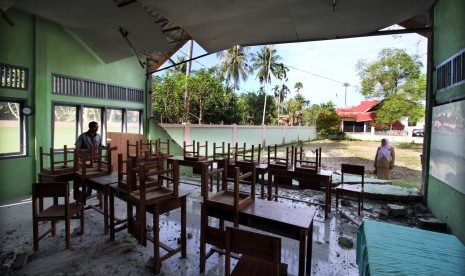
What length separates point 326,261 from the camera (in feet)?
9.86

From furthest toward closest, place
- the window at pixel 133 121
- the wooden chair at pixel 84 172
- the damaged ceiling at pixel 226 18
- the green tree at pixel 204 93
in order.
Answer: the green tree at pixel 204 93 → the window at pixel 133 121 → the damaged ceiling at pixel 226 18 → the wooden chair at pixel 84 172

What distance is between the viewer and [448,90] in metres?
3.92

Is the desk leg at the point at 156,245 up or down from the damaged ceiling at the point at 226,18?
down

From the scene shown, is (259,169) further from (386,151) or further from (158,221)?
(386,151)

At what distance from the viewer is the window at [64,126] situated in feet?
19.4

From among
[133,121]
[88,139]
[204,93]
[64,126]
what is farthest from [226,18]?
[204,93]

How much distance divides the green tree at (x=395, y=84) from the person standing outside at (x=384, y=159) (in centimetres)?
1020

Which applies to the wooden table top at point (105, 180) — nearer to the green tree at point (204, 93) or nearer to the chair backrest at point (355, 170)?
the chair backrest at point (355, 170)

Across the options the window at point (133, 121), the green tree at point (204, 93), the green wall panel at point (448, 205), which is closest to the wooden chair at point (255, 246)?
the green wall panel at point (448, 205)

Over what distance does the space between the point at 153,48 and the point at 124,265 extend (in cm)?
469

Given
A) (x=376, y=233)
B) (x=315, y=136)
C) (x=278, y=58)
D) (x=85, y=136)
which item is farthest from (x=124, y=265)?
(x=315, y=136)

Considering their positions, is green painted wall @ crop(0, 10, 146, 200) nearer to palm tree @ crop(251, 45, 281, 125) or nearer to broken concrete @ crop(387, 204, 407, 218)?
broken concrete @ crop(387, 204, 407, 218)

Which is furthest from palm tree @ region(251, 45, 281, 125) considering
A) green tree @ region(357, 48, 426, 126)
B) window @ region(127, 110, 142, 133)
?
window @ region(127, 110, 142, 133)

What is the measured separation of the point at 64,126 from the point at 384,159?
8.24m
